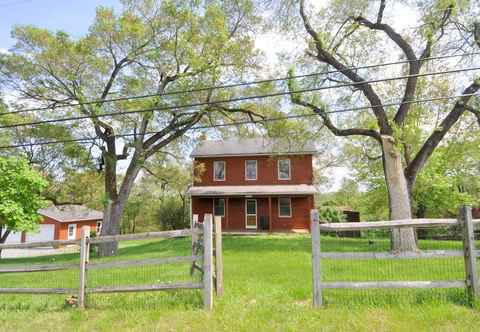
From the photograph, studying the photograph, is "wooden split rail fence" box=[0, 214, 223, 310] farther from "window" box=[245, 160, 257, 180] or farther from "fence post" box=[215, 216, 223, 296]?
"window" box=[245, 160, 257, 180]

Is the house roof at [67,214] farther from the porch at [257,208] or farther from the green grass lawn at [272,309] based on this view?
the green grass lawn at [272,309]

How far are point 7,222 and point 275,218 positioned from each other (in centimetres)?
1559

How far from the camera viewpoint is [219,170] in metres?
22.8

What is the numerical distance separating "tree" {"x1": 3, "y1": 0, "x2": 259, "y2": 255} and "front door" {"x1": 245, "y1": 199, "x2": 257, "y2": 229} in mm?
8344

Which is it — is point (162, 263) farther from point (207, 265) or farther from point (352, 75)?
point (352, 75)

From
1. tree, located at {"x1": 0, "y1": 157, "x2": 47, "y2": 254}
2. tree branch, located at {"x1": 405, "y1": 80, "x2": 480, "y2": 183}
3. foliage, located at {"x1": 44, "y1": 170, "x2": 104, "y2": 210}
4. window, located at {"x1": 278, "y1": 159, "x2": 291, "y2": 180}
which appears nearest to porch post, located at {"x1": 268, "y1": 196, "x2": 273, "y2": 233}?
window, located at {"x1": 278, "y1": 159, "x2": 291, "y2": 180}

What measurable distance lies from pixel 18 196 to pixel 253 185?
14573 mm

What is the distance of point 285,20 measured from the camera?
1353cm

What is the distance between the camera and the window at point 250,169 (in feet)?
73.3

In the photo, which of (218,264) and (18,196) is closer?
(218,264)

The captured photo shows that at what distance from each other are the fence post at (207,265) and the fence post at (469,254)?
13.0ft

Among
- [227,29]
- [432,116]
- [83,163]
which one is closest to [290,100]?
[227,29]

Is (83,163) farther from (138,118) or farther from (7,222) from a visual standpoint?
(7,222)

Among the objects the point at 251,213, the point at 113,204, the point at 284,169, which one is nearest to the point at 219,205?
the point at 251,213
